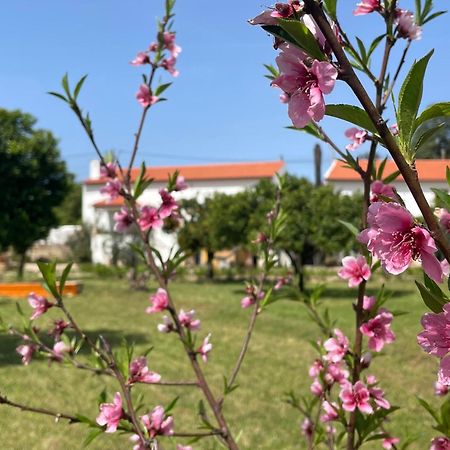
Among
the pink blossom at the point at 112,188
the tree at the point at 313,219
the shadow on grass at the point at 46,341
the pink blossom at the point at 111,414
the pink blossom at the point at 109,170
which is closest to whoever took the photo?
the pink blossom at the point at 111,414

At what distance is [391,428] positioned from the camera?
5605 mm

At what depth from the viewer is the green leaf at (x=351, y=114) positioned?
0.67 m

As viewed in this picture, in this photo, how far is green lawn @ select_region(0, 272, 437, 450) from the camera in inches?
204

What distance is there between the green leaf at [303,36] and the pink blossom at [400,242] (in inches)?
7.1

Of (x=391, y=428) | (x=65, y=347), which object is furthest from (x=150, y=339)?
(x=65, y=347)

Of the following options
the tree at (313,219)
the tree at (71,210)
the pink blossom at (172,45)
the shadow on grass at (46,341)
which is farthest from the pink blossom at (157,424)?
the tree at (71,210)

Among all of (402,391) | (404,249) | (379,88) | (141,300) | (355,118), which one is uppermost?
(379,88)

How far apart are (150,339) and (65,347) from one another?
8.71m

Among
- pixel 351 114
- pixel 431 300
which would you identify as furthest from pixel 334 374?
pixel 351 114

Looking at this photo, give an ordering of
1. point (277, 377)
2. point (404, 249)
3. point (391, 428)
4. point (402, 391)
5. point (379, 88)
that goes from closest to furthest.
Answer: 1. point (404, 249)
2. point (379, 88)
3. point (391, 428)
4. point (402, 391)
5. point (277, 377)

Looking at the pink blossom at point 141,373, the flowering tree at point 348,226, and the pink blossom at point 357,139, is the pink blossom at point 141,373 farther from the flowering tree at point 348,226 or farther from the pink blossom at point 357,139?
the pink blossom at point 357,139

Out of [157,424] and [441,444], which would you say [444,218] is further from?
[157,424]

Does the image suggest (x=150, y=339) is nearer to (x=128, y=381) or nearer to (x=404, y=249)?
(x=128, y=381)

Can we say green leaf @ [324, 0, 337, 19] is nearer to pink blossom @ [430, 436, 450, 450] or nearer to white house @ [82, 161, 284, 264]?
pink blossom @ [430, 436, 450, 450]
